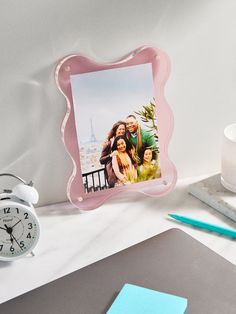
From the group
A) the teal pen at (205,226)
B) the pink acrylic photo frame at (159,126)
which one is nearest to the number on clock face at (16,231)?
the pink acrylic photo frame at (159,126)

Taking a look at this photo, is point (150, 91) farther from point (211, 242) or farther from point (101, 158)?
point (211, 242)

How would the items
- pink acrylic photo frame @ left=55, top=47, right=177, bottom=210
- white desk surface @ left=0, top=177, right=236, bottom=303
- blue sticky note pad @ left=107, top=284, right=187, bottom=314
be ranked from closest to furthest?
blue sticky note pad @ left=107, top=284, right=187, bottom=314
white desk surface @ left=0, top=177, right=236, bottom=303
pink acrylic photo frame @ left=55, top=47, right=177, bottom=210

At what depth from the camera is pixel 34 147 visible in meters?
1.02

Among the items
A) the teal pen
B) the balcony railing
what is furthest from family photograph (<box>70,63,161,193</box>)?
the teal pen

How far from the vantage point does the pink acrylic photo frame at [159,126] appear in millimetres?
995

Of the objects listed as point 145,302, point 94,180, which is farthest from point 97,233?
point 145,302

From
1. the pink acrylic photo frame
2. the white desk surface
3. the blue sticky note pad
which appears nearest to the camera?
the blue sticky note pad

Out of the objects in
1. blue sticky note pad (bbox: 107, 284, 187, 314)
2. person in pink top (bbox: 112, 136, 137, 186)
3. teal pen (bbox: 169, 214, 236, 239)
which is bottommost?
blue sticky note pad (bbox: 107, 284, 187, 314)

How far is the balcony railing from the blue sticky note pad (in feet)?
0.89

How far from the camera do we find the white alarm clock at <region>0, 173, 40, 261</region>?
899 mm

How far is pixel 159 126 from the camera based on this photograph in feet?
3.52

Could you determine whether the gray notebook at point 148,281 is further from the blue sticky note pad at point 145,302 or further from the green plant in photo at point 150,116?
the green plant in photo at point 150,116

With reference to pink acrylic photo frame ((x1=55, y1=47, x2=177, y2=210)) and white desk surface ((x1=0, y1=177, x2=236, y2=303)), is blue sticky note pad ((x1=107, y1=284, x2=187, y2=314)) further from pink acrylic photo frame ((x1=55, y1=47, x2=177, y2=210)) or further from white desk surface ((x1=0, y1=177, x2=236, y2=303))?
pink acrylic photo frame ((x1=55, y1=47, x2=177, y2=210))

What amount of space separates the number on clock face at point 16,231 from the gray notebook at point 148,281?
0.10 meters
